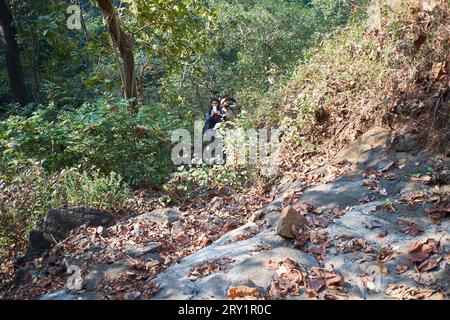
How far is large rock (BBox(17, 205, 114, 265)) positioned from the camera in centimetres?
532

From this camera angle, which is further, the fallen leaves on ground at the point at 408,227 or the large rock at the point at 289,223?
the large rock at the point at 289,223

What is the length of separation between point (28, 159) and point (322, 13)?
13196 mm

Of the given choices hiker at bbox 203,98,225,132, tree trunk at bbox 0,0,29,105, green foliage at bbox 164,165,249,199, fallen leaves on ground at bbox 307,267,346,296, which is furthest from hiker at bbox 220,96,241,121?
tree trunk at bbox 0,0,29,105

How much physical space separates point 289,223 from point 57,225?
2.86 meters

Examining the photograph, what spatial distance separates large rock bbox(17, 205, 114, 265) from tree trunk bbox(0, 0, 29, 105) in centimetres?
876

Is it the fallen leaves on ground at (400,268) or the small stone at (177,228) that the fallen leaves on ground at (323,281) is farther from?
the small stone at (177,228)

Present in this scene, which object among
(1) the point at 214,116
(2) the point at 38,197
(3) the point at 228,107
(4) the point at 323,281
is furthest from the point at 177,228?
(3) the point at 228,107

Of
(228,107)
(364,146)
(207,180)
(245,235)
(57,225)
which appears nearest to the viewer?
(245,235)

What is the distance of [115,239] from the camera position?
5215 mm

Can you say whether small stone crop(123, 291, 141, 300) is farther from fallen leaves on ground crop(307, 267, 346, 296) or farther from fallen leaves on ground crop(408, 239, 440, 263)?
fallen leaves on ground crop(408, 239, 440, 263)

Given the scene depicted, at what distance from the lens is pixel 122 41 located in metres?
9.07

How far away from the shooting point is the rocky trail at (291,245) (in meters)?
3.58

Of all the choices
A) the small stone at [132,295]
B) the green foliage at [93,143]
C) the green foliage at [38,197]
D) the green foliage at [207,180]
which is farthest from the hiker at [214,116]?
the small stone at [132,295]

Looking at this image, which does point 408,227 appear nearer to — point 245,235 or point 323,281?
point 323,281
